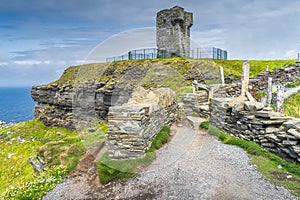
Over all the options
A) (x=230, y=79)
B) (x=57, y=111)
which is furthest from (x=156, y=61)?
(x=57, y=111)

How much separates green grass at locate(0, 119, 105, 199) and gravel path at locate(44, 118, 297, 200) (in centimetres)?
123

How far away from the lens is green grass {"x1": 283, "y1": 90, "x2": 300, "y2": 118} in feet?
42.5

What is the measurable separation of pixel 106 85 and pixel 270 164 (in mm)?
30379

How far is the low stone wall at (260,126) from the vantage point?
7760 mm

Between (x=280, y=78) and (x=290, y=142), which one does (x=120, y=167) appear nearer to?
(x=290, y=142)

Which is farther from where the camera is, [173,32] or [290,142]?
[173,32]

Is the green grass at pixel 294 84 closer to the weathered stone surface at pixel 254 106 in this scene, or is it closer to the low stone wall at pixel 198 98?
the low stone wall at pixel 198 98

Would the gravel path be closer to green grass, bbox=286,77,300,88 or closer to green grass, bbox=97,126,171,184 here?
green grass, bbox=97,126,171,184

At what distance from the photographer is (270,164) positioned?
303 inches

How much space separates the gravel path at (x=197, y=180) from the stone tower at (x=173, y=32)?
34.4 meters

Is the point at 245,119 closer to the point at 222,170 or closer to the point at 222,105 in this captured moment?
the point at 222,105

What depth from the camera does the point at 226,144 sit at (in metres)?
10.0

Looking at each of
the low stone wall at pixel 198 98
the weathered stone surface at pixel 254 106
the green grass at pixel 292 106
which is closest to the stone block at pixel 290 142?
the weathered stone surface at pixel 254 106

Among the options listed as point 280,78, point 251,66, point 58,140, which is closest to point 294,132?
point 280,78
